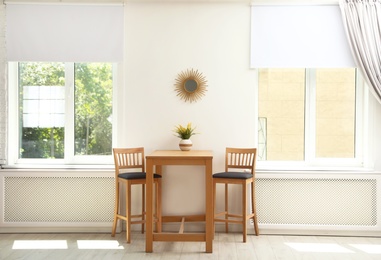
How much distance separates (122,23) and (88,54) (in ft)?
1.72

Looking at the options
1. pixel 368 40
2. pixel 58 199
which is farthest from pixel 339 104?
pixel 58 199

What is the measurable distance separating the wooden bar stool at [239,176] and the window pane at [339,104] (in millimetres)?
1057

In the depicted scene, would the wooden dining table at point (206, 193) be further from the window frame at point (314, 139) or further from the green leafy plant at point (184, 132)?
the window frame at point (314, 139)

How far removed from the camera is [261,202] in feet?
17.9

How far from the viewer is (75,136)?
5.70m

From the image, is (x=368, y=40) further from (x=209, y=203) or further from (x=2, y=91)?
(x=2, y=91)

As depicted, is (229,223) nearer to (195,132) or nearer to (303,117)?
(195,132)

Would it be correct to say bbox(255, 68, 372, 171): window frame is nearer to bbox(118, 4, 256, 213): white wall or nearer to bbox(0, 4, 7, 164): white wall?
bbox(118, 4, 256, 213): white wall

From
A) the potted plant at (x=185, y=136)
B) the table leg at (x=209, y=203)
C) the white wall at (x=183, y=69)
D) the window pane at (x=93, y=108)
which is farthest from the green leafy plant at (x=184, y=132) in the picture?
the window pane at (x=93, y=108)

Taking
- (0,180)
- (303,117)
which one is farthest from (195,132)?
(0,180)

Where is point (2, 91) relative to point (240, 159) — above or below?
above

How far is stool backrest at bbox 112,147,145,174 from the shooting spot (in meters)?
5.27

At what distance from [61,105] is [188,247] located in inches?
89.5

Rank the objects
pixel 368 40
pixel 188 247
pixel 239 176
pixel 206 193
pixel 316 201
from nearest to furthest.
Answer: pixel 206 193
pixel 188 247
pixel 239 176
pixel 368 40
pixel 316 201
